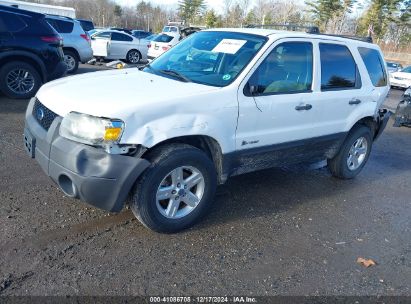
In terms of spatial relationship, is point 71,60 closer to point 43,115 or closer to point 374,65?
point 43,115

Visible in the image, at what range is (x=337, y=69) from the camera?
4.57 metres

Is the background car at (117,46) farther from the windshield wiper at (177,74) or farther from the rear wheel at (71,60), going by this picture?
the windshield wiper at (177,74)

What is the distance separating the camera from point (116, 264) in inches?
118

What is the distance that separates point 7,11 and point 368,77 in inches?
273

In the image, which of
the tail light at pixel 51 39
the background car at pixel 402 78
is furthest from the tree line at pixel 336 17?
the tail light at pixel 51 39

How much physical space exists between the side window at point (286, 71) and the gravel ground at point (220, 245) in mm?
1318

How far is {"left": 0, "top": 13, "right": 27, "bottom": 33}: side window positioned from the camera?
7552 millimetres

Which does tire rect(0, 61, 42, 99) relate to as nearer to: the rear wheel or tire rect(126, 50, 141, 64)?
the rear wheel

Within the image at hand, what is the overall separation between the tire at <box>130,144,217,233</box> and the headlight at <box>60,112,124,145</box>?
1.31 ft

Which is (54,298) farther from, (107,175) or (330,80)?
(330,80)

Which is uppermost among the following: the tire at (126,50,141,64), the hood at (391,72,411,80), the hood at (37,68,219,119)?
the hood at (37,68,219,119)

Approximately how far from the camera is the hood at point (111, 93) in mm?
2996

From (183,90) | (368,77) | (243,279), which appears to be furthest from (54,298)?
(368,77)

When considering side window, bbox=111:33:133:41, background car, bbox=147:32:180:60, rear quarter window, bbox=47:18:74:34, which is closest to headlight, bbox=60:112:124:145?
rear quarter window, bbox=47:18:74:34
